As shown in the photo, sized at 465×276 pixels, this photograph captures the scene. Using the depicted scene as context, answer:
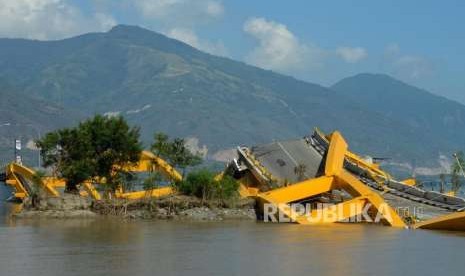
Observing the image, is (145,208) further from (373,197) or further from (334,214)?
(373,197)

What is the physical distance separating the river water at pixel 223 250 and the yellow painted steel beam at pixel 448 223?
1275 mm

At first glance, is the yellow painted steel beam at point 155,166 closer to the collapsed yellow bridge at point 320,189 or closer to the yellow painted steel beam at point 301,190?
the collapsed yellow bridge at point 320,189

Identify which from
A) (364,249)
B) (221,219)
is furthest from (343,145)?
(364,249)

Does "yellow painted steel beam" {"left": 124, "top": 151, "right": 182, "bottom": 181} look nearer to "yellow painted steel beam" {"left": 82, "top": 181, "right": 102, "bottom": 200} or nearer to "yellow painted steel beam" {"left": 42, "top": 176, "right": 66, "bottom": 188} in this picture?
"yellow painted steel beam" {"left": 82, "top": 181, "right": 102, "bottom": 200}

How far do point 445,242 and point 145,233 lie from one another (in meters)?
14.7

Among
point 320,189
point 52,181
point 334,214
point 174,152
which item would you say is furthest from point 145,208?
point 334,214

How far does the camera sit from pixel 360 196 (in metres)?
53.9

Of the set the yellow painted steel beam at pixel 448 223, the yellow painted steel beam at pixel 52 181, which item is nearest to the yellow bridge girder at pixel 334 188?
the yellow painted steel beam at pixel 448 223

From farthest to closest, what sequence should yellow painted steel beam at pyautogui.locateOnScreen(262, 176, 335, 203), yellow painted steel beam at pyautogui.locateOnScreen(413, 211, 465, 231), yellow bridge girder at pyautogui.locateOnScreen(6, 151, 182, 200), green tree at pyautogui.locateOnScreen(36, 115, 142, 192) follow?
yellow bridge girder at pyautogui.locateOnScreen(6, 151, 182, 200)
green tree at pyautogui.locateOnScreen(36, 115, 142, 192)
yellow painted steel beam at pyautogui.locateOnScreen(262, 176, 335, 203)
yellow painted steel beam at pyautogui.locateOnScreen(413, 211, 465, 231)

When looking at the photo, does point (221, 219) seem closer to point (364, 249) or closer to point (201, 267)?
point (364, 249)

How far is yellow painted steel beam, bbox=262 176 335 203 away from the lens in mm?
56625

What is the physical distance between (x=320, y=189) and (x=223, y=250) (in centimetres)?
→ 2105

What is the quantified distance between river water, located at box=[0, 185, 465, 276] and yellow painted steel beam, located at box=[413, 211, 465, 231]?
1.27 metres

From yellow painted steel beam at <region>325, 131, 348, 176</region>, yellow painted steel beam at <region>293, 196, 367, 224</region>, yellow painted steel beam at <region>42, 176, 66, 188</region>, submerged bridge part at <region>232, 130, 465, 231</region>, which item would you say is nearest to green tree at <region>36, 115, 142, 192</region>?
yellow painted steel beam at <region>42, 176, 66, 188</region>
